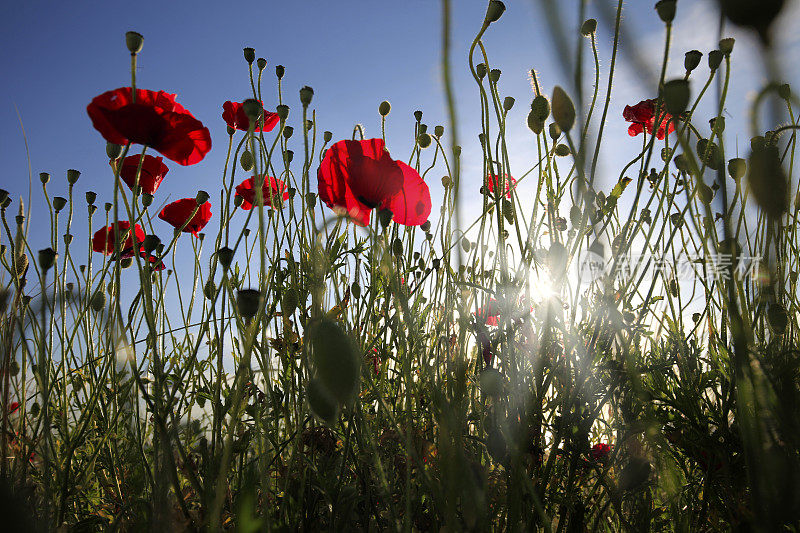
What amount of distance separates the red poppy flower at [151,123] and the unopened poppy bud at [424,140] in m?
0.60

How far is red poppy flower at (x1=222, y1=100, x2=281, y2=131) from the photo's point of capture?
1.41 metres

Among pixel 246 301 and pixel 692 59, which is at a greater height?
pixel 692 59

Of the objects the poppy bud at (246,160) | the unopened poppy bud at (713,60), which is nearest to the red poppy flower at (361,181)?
the poppy bud at (246,160)

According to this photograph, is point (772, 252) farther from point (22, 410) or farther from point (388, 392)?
point (22, 410)

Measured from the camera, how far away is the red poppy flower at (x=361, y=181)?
1115mm

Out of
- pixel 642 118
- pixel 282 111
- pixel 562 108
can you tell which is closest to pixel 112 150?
pixel 282 111

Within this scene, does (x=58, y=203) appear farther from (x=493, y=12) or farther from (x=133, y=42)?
(x=493, y=12)

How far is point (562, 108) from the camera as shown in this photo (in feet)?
1.64

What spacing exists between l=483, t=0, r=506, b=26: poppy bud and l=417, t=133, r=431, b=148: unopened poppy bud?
0.77m

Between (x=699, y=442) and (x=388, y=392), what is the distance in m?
0.75

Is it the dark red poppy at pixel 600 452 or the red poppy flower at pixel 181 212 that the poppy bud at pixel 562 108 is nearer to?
the dark red poppy at pixel 600 452

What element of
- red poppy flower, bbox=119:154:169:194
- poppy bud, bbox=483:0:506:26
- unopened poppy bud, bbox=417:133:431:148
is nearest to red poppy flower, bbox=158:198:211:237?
red poppy flower, bbox=119:154:169:194

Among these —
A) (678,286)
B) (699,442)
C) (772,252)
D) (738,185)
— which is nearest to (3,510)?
(772,252)

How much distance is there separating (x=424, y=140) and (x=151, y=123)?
2.59 ft
